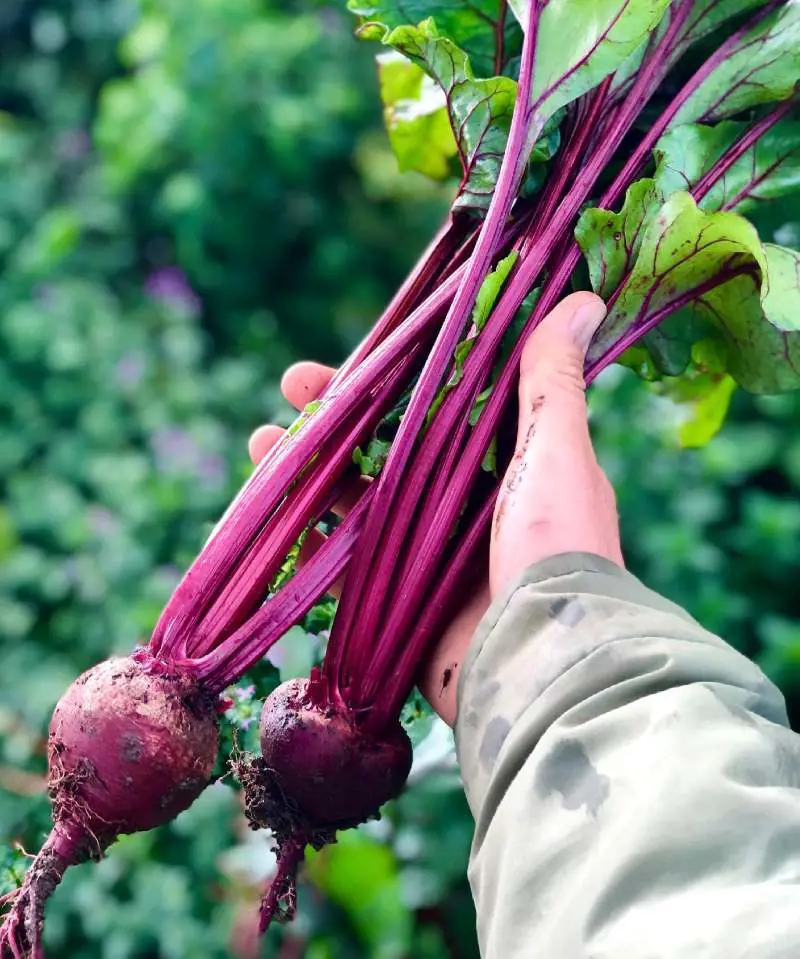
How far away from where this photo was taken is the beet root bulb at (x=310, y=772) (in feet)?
3.55

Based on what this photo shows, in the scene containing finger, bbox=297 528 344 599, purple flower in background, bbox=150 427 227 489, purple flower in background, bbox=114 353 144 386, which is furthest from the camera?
purple flower in background, bbox=114 353 144 386

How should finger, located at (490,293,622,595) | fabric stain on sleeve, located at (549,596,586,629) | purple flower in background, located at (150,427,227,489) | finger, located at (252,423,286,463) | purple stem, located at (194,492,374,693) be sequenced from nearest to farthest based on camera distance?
fabric stain on sleeve, located at (549,596,586,629) → finger, located at (490,293,622,595) → purple stem, located at (194,492,374,693) → finger, located at (252,423,286,463) → purple flower in background, located at (150,427,227,489)

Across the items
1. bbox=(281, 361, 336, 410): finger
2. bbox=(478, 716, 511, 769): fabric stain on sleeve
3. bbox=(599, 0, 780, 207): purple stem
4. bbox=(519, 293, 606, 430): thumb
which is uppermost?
bbox=(599, 0, 780, 207): purple stem

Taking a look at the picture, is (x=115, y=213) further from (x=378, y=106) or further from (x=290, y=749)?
(x=290, y=749)

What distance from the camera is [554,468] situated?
1.03 metres

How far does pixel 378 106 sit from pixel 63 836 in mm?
2486

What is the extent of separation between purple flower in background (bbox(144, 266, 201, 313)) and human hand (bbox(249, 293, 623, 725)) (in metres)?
1.89

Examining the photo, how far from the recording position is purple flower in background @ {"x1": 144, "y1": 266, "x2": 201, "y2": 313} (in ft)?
9.23

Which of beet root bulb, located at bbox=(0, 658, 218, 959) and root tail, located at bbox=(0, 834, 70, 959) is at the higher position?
beet root bulb, located at bbox=(0, 658, 218, 959)

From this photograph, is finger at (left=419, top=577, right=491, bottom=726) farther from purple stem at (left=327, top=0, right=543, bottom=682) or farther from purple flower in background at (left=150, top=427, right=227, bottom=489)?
purple flower in background at (left=150, top=427, right=227, bottom=489)

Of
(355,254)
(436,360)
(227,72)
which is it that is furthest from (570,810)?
(227,72)

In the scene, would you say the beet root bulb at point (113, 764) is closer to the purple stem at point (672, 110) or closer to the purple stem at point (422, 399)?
the purple stem at point (422, 399)

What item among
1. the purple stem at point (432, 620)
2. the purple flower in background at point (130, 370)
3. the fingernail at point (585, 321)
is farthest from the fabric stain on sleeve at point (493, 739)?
the purple flower in background at point (130, 370)

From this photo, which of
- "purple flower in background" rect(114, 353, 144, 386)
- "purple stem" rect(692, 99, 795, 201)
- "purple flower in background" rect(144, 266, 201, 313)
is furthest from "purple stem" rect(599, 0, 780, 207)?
"purple flower in background" rect(144, 266, 201, 313)
